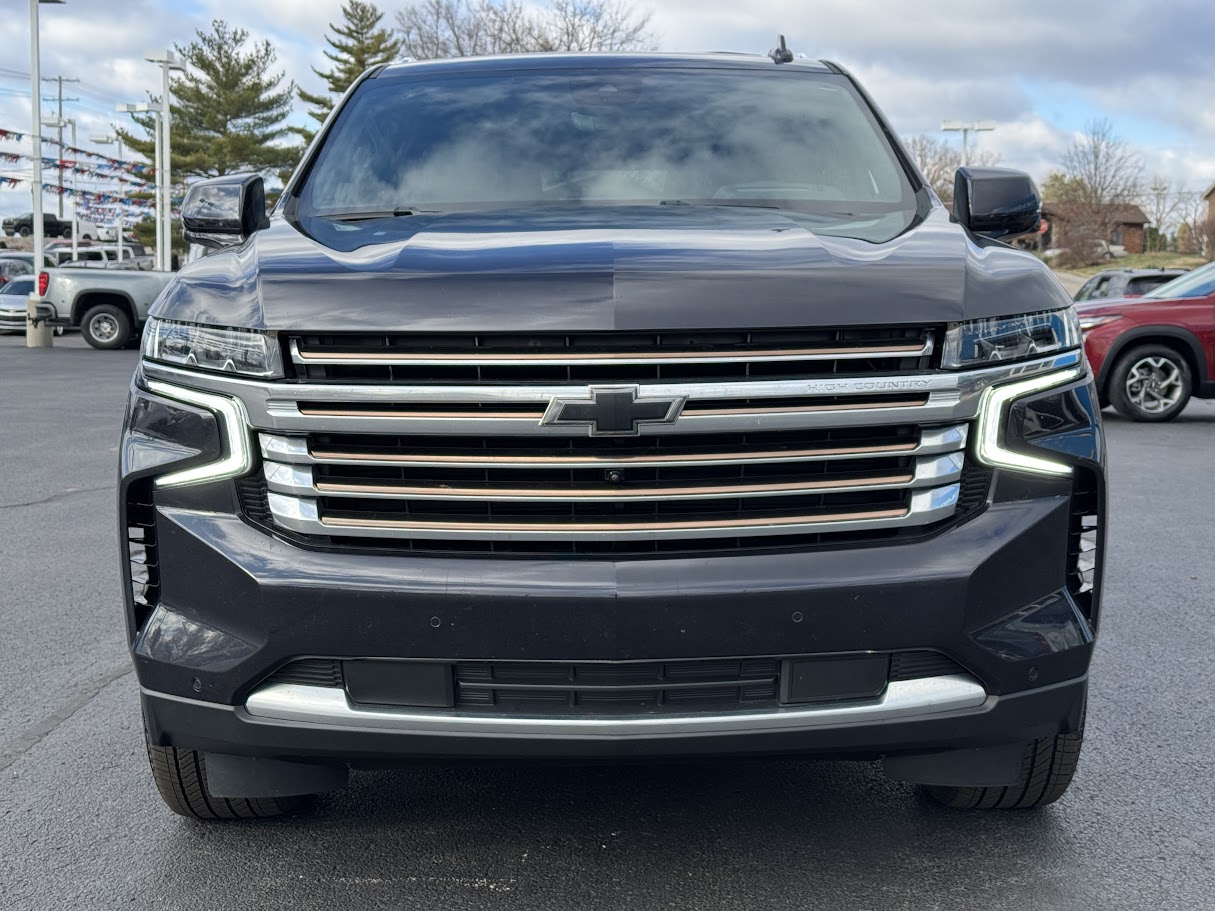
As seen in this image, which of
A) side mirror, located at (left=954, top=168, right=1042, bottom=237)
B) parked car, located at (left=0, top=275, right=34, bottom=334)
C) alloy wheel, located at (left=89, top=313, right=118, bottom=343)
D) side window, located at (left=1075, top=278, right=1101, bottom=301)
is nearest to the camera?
side mirror, located at (left=954, top=168, right=1042, bottom=237)

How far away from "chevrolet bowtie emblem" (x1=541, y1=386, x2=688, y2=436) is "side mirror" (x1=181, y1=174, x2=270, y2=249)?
1444 mm

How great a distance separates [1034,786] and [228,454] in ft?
6.49

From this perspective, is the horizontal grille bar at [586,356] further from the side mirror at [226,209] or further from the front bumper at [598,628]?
the side mirror at [226,209]

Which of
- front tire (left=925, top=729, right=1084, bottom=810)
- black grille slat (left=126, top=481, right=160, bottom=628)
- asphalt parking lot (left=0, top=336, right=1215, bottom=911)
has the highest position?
black grille slat (left=126, top=481, right=160, bottom=628)

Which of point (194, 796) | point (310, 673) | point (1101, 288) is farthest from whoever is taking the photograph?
point (1101, 288)

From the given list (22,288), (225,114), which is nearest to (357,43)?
(225,114)

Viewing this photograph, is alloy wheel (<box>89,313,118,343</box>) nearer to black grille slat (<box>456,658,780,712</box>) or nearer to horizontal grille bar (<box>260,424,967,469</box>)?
Answer: horizontal grille bar (<box>260,424,967,469</box>)

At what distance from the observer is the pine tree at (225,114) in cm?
6638

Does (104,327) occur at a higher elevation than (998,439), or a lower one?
lower

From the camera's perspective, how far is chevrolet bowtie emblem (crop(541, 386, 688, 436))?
2.52m

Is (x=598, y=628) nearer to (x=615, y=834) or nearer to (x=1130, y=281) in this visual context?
(x=615, y=834)

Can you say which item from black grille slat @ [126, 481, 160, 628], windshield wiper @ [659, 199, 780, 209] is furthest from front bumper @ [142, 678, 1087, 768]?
windshield wiper @ [659, 199, 780, 209]

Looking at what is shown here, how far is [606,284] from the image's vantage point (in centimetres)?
258

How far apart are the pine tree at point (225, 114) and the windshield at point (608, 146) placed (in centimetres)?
6524
